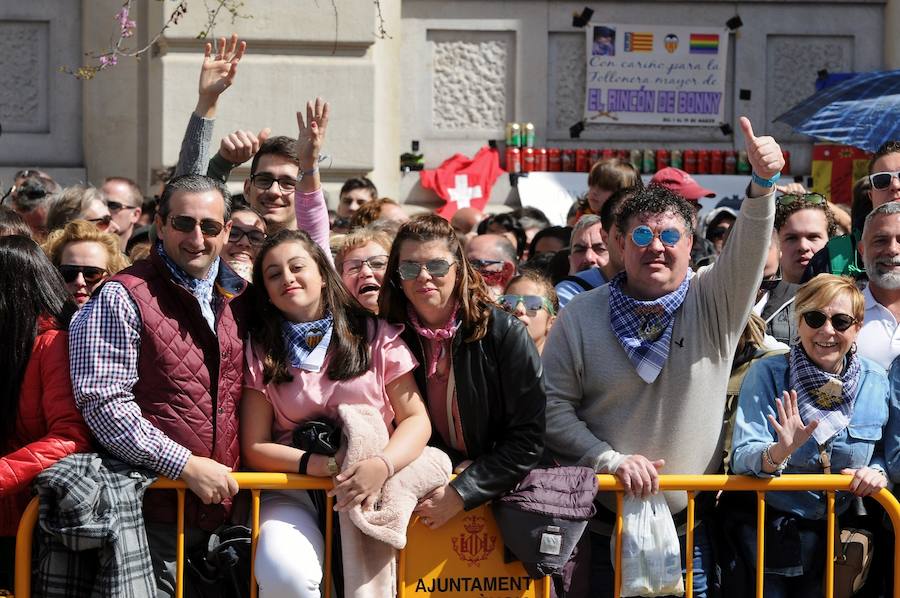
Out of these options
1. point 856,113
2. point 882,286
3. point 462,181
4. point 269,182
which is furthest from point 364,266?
point 462,181

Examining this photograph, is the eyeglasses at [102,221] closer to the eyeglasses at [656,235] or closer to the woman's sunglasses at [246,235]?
the woman's sunglasses at [246,235]

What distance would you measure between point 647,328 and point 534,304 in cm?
86

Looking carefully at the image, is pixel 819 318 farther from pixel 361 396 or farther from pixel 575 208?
pixel 575 208

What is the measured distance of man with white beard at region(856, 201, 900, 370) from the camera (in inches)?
211

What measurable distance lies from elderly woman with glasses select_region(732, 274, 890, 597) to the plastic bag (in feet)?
1.01

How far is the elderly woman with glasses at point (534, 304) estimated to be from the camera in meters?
5.70

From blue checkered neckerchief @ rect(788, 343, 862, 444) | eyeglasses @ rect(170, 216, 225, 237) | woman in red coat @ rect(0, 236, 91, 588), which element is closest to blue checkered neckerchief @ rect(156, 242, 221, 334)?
eyeglasses @ rect(170, 216, 225, 237)

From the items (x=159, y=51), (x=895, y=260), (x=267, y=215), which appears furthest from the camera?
(x=159, y=51)

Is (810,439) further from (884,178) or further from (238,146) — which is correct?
(238,146)

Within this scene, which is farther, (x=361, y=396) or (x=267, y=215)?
(x=267, y=215)

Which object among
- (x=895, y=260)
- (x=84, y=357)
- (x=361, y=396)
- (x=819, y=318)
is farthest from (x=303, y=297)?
(x=895, y=260)

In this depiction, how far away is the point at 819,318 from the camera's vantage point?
5012mm

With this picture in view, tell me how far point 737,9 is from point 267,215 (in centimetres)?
634

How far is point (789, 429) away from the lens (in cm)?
472
